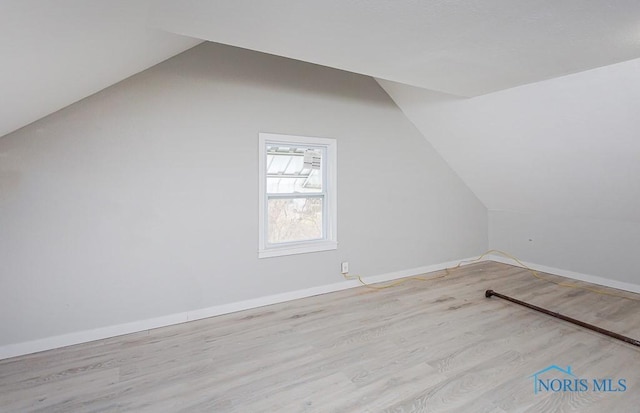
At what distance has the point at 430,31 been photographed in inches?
72.6

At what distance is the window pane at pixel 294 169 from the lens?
11.4 feet

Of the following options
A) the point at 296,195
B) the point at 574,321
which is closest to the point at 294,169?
the point at 296,195

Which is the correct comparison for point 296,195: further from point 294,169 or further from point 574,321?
point 574,321

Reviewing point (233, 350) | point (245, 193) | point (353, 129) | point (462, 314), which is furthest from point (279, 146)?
point (462, 314)

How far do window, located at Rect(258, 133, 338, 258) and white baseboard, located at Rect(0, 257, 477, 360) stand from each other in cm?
48

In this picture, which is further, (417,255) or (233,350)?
(417,255)

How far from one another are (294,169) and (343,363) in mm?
2089

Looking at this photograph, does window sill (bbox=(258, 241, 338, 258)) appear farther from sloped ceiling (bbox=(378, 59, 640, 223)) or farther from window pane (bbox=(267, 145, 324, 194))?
sloped ceiling (bbox=(378, 59, 640, 223))

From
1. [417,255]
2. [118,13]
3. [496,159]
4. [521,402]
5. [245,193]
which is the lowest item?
[521,402]

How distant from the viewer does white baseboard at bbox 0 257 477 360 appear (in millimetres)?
2430

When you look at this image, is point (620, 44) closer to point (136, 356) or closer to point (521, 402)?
point (521, 402)

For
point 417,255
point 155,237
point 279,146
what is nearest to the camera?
point 155,237

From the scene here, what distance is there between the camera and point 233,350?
2.50m

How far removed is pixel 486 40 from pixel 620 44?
83 cm
